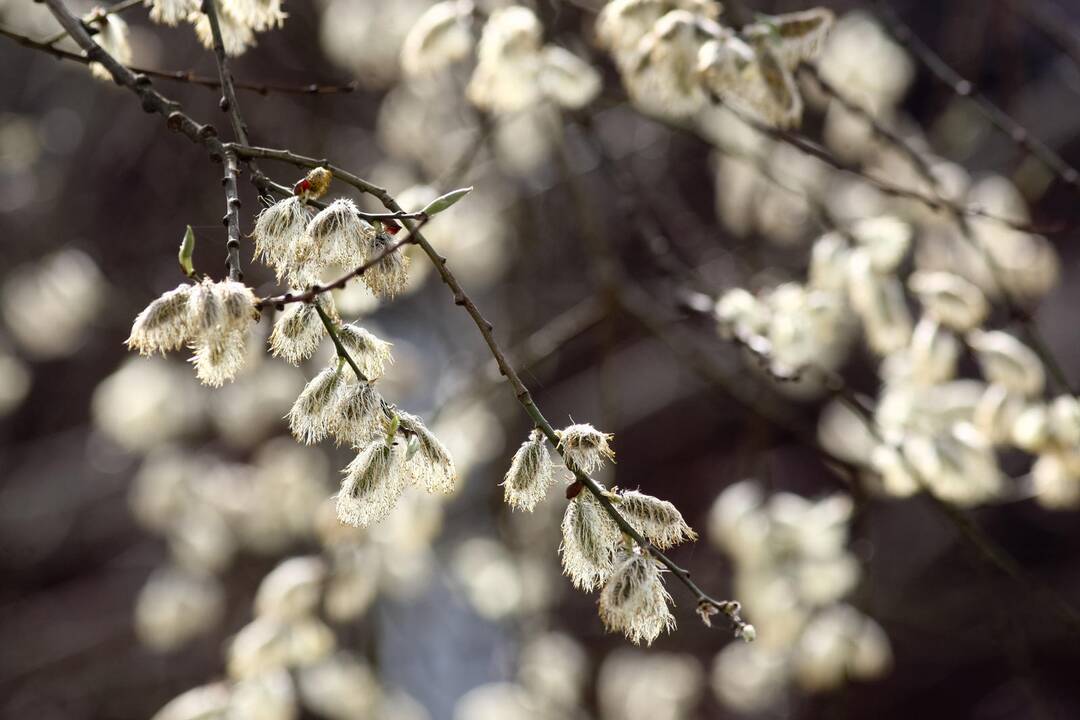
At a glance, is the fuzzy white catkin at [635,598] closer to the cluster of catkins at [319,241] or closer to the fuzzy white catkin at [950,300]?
the cluster of catkins at [319,241]

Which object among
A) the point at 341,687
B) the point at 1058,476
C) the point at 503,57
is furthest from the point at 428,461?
the point at 341,687

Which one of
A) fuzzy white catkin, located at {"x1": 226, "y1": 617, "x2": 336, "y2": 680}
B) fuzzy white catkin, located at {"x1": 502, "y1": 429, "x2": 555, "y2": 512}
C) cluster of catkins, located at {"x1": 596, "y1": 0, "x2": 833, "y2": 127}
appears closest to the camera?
fuzzy white catkin, located at {"x1": 502, "y1": 429, "x2": 555, "y2": 512}

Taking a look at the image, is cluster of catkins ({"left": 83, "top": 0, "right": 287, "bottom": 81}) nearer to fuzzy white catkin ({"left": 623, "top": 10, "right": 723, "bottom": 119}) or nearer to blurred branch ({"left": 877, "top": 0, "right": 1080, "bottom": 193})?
fuzzy white catkin ({"left": 623, "top": 10, "right": 723, "bottom": 119})

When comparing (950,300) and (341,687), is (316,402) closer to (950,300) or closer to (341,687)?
(950,300)

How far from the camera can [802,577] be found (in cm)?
208

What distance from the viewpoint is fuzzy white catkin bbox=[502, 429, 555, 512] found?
3.09 feet

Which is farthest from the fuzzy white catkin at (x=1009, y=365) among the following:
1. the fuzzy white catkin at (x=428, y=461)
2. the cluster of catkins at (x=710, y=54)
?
the fuzzy white catkin at (x=428, y=461)

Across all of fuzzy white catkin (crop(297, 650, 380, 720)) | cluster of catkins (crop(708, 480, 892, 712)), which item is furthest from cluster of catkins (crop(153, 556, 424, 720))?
cluster of catkins (crop(708, 480, 892, 712))

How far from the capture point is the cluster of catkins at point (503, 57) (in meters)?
1.68

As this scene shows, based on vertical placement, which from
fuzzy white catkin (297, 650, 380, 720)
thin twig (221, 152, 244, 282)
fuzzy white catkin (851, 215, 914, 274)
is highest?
thin twig (221, 152, 244, 282)

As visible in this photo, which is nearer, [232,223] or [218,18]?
[232,223]

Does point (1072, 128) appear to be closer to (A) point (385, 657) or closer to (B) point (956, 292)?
(B) point (956, 292)

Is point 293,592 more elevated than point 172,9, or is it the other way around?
point 172,9

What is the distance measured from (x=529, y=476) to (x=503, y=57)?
0.99 metres
